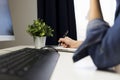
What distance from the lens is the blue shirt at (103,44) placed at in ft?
1.71

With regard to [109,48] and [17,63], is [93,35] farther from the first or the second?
[17,63]

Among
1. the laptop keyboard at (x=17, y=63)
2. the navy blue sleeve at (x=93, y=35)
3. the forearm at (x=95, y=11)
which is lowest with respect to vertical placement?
the laptop keyboard at (x=17, y=63)

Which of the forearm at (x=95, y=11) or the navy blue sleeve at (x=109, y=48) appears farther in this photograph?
the forearm at (x=95, y=11)

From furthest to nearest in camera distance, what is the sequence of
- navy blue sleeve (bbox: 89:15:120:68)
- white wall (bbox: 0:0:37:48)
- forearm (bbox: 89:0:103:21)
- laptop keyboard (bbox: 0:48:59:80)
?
white wall (bbox: 0:0:37:48) → forearm (bbox: 89:0:103:21) → navy blue sleeve (bbox: 89:15:120:68) → laptop keyboard (bbox: 0:48:59:80)

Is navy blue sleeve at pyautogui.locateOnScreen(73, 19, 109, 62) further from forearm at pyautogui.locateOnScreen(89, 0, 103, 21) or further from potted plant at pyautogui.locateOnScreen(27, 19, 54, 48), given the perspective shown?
potted plant at pyautogui.locateOnScreen(27, 19, 54, 48)

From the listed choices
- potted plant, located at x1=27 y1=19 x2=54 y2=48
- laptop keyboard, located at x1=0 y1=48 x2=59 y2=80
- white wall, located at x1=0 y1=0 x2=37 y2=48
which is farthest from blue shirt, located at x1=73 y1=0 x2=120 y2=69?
white wall, located at x1=0 y1=0 x2=37 y2=48

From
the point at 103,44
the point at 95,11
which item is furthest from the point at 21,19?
the point at 103,44

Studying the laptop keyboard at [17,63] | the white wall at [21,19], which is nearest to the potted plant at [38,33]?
Result: the white wall at [21,19]

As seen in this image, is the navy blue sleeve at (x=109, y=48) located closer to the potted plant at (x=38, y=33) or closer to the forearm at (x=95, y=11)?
the forearm at (x=95, y=11)

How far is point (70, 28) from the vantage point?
2236mm

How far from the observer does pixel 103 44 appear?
21.6 inches

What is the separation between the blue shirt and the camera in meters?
0.52

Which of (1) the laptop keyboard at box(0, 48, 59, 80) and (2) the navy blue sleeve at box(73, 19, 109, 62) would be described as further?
(2) the navy blue sleeve at box(73, 19, 109, 62)

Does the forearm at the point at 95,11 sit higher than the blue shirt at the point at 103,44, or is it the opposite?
the forearm at the point at 95,11
